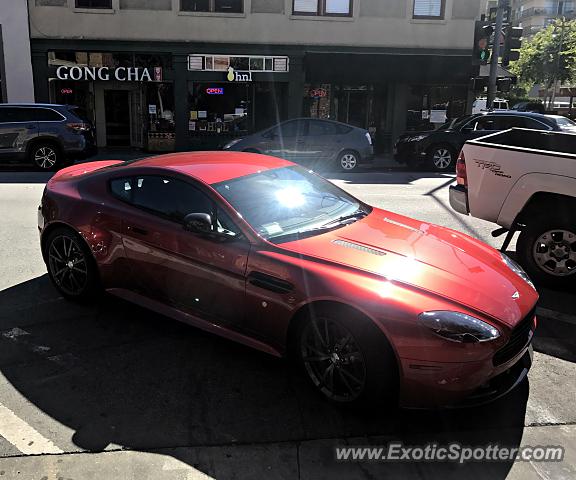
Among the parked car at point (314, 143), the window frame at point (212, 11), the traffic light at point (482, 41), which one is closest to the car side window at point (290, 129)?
the parked car at point (314, 143)

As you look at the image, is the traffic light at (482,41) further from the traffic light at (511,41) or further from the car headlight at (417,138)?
the car headlight at (417,138)

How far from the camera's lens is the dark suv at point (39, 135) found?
13.7 m

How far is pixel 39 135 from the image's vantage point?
13.8 m

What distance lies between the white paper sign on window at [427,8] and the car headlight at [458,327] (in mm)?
18957

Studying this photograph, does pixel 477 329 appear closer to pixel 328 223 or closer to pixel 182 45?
pixel 328 223

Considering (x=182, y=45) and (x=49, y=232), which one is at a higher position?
(x=182, y=45)

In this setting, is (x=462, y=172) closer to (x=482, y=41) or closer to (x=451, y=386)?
(x=451, y=386)

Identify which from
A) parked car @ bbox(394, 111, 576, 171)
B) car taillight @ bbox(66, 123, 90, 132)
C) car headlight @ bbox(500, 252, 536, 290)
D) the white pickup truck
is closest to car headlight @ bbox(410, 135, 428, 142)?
parked car @ bbox(394, 111, 576, 171)

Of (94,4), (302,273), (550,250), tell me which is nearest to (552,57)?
(94,4)

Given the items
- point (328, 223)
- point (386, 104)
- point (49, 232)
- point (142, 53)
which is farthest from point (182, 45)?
point (328, 223)

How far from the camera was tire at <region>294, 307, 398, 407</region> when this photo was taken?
3.13m

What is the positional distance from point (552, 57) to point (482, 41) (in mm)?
32030

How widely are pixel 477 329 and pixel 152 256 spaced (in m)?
2.41

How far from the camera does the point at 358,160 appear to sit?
595 inches
